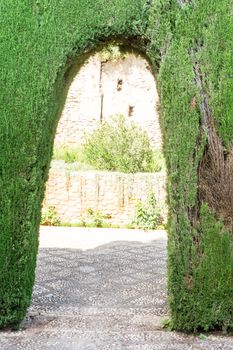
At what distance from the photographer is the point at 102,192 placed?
42.3ft

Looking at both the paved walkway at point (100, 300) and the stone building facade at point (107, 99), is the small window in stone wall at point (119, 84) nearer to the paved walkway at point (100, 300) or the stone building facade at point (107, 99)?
the stone building facade at point (107, 99)

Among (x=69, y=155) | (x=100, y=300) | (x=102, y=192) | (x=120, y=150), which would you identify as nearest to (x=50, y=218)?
(x=102, y=192)

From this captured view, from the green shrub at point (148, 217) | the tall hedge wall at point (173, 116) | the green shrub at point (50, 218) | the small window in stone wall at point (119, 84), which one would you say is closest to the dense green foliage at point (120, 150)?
the green shrub at point (148, 217)

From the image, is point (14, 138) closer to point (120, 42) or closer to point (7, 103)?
point (7, 103)

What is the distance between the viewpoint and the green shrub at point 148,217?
41.2 feet

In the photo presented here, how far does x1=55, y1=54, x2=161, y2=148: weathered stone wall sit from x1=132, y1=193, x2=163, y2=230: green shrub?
740cm

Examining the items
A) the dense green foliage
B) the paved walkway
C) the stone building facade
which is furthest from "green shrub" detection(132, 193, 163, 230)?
the stone building facade

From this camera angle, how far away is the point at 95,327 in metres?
5.22

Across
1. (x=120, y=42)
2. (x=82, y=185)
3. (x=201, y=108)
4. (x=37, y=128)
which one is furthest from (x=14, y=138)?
(x=82, y=185)

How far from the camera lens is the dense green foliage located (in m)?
14.4

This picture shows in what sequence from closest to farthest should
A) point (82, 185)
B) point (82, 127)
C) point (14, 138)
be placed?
point (14, 138) → point (82, 185) → point (82, 127)

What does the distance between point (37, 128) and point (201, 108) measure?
156 cm

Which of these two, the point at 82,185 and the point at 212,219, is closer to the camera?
the point at 212,219

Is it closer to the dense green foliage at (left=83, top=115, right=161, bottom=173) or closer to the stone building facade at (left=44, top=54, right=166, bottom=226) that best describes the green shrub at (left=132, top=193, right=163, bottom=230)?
the dense green foliage at (left=83, top=115, right=161, bottom=173)
